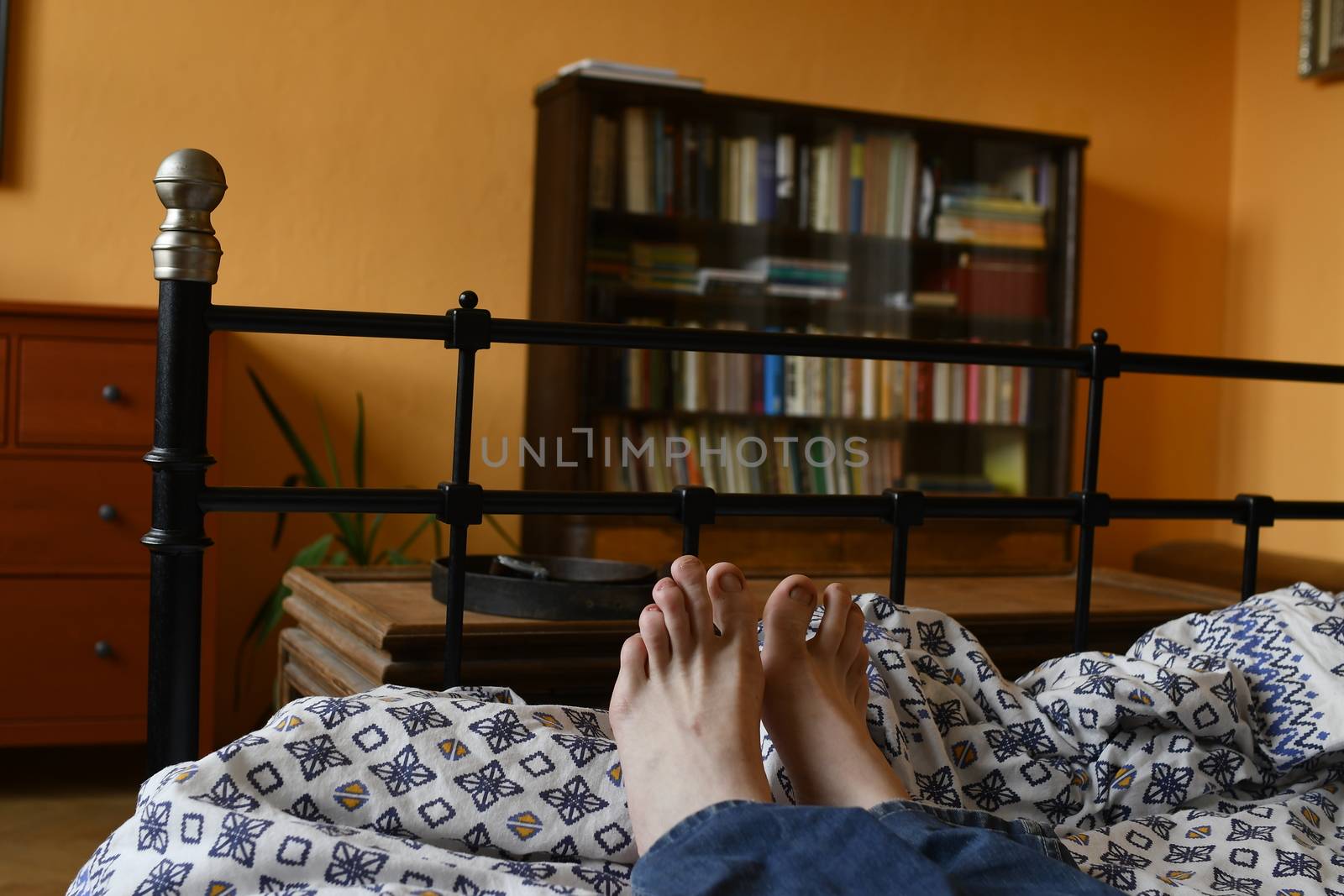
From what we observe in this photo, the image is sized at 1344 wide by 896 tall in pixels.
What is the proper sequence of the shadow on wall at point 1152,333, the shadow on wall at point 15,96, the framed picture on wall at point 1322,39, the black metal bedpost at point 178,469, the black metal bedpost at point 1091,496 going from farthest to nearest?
the shadow on wall at point 1152,333 → the framed picture on wall at point 1322,39 → the shadow on wall at point 15,96 → the black metal bedpost at point 1091,496 → the black metal bedpost at point 178,469

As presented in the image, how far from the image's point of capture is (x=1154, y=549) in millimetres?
3447

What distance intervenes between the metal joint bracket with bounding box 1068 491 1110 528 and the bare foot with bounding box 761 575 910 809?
304 millimetres

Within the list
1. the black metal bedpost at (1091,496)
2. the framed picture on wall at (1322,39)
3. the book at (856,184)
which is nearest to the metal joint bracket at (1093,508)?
the black metal bedpost at (1091,496)

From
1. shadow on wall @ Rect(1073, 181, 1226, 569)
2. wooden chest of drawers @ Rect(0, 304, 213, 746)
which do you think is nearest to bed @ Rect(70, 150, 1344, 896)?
wooden chest of drawers @ Rect(0, 304, 213, 746)

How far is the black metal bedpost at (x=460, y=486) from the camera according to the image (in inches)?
38.5

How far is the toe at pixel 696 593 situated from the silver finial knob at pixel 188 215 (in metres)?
0.42

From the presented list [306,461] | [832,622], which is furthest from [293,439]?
[832,622]

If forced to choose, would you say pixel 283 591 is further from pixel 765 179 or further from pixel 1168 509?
pixel 1168 509

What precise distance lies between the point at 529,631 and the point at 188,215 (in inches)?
21.4

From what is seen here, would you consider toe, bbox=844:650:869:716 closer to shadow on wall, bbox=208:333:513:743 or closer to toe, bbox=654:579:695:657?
toe, bbox=654:579:695:657

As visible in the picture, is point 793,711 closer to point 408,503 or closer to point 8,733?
point 408,503

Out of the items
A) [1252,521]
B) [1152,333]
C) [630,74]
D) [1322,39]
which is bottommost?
[1252,521]

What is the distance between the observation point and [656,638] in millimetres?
968

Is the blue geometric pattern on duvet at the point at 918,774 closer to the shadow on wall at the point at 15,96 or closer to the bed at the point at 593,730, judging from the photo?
the bed at the point at 593,730
